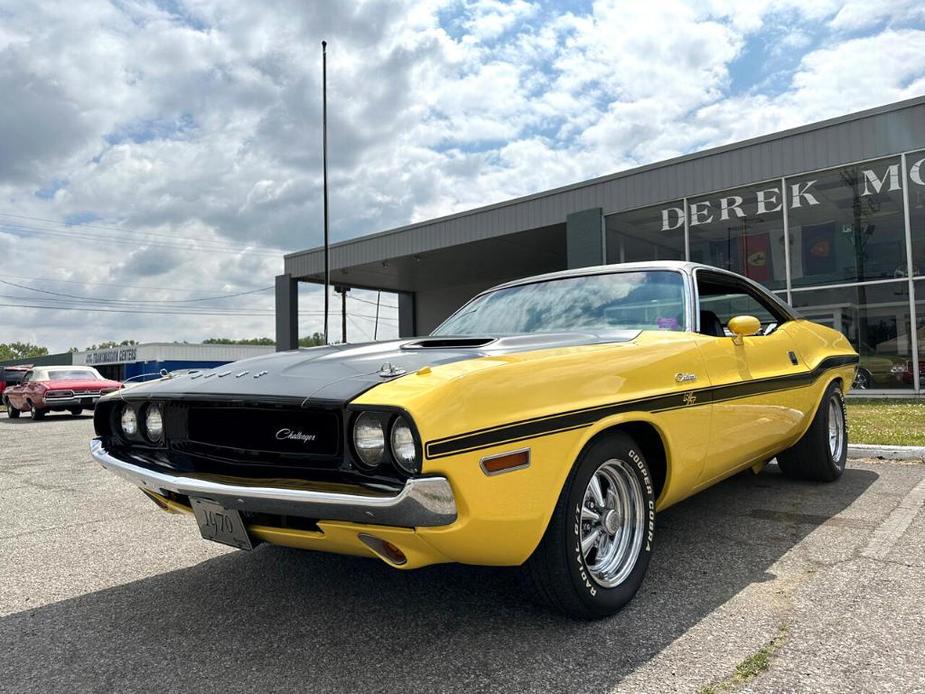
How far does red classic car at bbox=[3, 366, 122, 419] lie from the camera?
15422 millimetres

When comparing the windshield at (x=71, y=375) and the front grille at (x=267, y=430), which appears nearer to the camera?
the front grille at (x=267, y=430)

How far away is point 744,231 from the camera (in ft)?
43.6

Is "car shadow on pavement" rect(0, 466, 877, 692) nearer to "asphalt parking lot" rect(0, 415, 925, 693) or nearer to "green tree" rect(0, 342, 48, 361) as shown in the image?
"asphalt parking lot" rect(0, 415, 925, 693)

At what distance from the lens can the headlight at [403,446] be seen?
1896mm

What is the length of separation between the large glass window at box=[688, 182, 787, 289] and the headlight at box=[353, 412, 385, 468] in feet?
40.9

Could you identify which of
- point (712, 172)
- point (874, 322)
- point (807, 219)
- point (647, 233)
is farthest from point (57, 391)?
point (874, 322)

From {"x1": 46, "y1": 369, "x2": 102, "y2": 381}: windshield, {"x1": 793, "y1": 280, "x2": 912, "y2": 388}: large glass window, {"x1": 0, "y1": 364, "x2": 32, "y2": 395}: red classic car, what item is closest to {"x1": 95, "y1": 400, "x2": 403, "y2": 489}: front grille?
{"x1": 793, "y1": 280, "x2": 912, "y2": 388}: large glass window

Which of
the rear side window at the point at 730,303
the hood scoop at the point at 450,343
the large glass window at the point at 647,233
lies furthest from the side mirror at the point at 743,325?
the large glass window at the point at 647,233

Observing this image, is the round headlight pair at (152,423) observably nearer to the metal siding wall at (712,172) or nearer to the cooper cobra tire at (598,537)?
the cooper cobra tire at (598,537)

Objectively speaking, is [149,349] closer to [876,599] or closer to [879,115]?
[879,115]

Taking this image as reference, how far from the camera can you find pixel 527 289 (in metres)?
3.83

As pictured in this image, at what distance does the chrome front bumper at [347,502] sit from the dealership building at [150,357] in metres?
40.8

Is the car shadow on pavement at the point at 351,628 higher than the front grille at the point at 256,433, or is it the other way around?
the front grille at the point at 256,433

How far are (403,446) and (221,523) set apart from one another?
0.81 m
